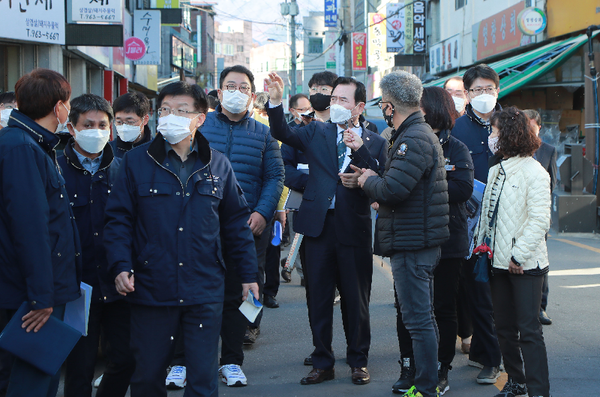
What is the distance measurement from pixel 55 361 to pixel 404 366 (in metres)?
2.50

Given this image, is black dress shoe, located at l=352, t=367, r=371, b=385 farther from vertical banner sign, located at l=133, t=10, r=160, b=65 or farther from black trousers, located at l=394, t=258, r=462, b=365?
vertical banner sign, located at l=133, t=10, r=160, b=65

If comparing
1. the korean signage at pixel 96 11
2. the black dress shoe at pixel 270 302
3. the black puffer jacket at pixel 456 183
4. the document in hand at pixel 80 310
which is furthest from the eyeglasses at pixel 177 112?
the korean signage at pixel 96 11

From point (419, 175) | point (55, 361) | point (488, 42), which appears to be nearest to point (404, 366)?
point (419, 175)

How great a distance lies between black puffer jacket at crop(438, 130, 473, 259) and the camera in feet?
15.5

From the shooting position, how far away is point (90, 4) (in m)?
12.3

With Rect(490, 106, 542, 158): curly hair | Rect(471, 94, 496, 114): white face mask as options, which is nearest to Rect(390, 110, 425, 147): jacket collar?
Rect(490, 106, 542, 158): curly hair

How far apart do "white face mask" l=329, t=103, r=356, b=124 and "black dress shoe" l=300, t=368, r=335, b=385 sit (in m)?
1.92

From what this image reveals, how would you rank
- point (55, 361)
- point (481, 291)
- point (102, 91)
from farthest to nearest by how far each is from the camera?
point (102, 91) → point (481, 291) → point (55, 361)

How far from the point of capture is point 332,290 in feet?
16.5

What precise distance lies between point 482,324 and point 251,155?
2259mm

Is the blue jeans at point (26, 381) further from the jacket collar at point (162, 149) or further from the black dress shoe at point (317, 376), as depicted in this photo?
the black dress shoe at point (317, 376)

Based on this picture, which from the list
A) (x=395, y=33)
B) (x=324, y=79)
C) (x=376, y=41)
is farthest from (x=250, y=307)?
(x=376, y=41)

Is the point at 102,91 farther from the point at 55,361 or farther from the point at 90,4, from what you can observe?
the point at 55,361

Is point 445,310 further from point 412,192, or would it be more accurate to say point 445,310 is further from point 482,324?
point 412,192
